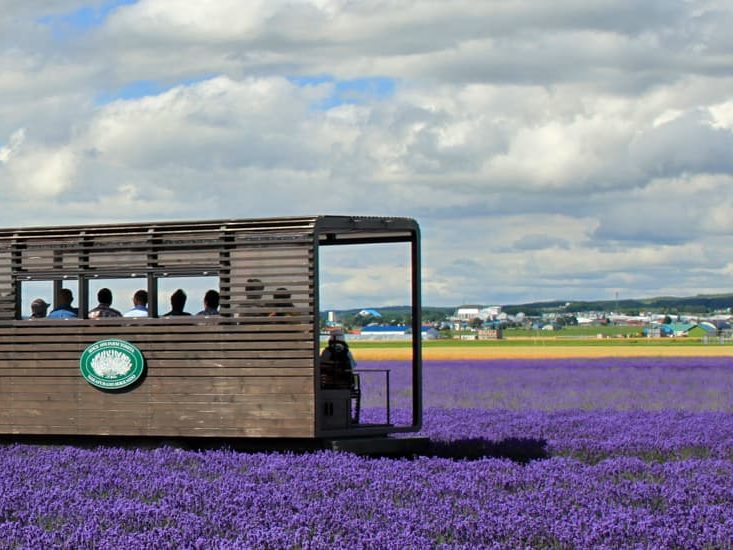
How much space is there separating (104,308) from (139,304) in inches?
15.3

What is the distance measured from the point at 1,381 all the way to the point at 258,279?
308 cm

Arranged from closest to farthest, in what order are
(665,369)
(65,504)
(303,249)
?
(65,504), (303,249), (665,369)

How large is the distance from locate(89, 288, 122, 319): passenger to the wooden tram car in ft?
0.26

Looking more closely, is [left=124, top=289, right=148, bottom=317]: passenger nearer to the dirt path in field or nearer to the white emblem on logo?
the white emblem on logo

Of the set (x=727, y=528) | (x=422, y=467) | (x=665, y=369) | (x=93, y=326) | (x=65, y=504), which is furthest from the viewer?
(x=665, y=369)

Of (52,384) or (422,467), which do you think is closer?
(422,467)

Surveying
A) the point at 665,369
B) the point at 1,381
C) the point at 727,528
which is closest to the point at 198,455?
the point at 1,381

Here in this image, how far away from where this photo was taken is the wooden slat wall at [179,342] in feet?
39.9

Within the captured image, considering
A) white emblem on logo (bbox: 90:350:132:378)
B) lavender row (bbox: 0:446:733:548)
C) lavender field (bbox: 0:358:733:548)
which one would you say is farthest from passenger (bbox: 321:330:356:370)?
white emblem on logo (bbox: 90:350:132:378)

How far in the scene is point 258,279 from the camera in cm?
1230

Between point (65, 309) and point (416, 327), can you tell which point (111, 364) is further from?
point (416, 327)

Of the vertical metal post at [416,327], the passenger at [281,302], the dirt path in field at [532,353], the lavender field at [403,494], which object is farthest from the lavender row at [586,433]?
the dirt path in field at [532,353]

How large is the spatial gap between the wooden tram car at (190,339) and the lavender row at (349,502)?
0.75 meters

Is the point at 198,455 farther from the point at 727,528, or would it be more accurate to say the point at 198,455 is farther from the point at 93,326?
the point at 727,528
